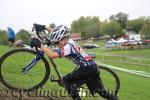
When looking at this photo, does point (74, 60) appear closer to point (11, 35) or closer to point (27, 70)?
point (27, 70)

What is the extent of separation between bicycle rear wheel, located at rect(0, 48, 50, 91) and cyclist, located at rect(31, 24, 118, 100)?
0.39 meters

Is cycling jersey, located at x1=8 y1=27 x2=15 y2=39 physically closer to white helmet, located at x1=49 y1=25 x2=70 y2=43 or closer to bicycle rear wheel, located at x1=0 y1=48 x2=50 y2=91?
bicycle rear wheel, located at x1=0 y1=48 x2=50 y2=91

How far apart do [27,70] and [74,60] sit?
48.4 inches

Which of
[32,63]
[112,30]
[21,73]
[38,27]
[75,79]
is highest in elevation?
[38,27]

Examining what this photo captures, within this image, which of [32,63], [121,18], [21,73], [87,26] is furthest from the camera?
[121,18]

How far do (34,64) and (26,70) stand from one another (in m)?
0.25

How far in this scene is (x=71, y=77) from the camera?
26.1 feet

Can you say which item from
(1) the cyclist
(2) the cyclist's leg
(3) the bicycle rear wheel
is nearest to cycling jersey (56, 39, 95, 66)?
(1) the cyclist

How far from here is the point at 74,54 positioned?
771cm

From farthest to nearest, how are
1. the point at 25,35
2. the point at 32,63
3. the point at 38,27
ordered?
the point at 25,35 < the point at 32,63 < the point at 38,27

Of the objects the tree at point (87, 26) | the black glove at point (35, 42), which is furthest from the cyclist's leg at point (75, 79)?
the tree at point (87, 26)

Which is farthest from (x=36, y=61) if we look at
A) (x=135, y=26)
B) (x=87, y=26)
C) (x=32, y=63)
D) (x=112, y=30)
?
(x=87, y=26)

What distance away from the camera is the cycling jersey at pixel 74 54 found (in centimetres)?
764

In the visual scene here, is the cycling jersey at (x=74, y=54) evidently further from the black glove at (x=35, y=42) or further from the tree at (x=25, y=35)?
the tree at (x=25, y=35)
